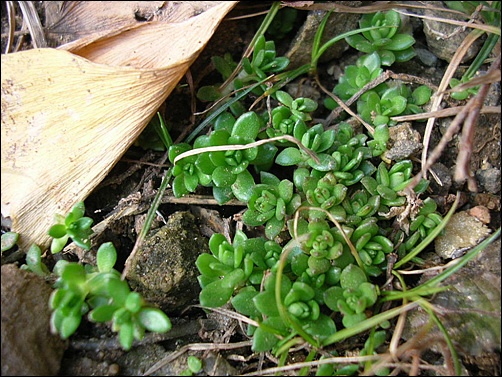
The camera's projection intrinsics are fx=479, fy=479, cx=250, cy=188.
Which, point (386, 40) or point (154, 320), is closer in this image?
point (154, 320)

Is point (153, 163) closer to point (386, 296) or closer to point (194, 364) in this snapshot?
point (194, 364)

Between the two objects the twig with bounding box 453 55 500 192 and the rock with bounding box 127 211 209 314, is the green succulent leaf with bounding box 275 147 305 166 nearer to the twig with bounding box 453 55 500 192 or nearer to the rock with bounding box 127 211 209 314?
the rock with bounding box 127 211 209 314

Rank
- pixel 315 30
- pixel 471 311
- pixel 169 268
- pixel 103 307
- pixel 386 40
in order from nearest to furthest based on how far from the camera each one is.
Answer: pixel 103 307, pixel 471 311, pixel 169 268, pixel 386 40, pixel 315 30

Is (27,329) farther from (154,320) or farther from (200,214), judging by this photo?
(200,214)

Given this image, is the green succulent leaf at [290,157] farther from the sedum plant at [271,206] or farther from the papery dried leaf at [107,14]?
the papery dried leaf at [107,14]

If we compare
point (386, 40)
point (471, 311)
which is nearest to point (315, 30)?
point (386, 40)

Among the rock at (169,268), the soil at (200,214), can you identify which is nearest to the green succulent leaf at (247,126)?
the soil at (200,214)
